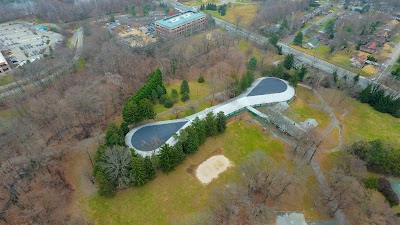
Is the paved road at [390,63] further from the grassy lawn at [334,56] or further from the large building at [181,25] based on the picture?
the large building at [181,25]

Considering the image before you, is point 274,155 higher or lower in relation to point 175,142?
lower

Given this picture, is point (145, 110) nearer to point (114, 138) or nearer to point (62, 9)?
point (114, 138)

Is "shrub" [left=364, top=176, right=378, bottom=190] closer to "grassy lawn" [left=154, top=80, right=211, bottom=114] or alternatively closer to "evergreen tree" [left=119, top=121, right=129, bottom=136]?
"grassy lawn" [left=154, top=80, right=211, bottom=114]

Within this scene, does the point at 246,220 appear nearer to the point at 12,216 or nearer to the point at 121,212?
the point at 121,212

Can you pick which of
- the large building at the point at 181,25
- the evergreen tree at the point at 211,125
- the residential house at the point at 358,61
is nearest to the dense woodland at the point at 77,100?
the evergreen tree at the point at 211,125

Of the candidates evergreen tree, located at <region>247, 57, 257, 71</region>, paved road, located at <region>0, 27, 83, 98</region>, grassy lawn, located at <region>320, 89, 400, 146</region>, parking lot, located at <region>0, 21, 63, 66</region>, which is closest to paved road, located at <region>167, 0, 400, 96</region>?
grassy lawn, located at <region>320, 89, 400, 146</region>

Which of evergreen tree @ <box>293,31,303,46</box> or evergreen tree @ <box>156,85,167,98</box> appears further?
evergreen tree @ <box>293,31,303,46</box>

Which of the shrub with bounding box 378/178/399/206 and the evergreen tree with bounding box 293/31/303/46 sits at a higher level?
the evergreen tree with bounding box 293/31/303/46

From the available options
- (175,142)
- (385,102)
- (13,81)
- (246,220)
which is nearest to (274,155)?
(246,220)
